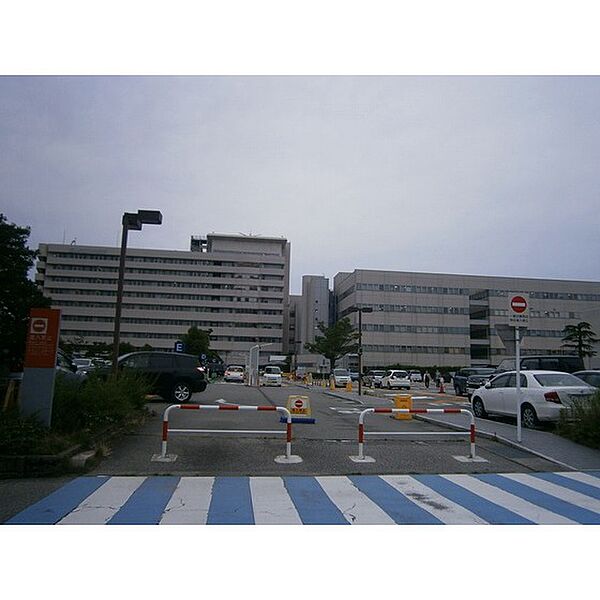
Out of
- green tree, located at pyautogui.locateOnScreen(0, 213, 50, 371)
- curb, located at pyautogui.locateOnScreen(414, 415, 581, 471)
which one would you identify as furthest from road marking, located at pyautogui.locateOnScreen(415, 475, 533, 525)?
green tree, located at pyautogui.locateOnScreen(0, 213, 50, 371)

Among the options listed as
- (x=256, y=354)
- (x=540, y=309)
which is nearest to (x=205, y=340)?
(x=256, y=354)

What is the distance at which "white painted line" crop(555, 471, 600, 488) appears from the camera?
24.4ft

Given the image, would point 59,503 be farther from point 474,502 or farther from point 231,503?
point 474,502

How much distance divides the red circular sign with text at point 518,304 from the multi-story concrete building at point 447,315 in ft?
227

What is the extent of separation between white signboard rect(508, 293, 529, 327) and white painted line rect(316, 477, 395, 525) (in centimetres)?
525

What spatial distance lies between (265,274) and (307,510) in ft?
319

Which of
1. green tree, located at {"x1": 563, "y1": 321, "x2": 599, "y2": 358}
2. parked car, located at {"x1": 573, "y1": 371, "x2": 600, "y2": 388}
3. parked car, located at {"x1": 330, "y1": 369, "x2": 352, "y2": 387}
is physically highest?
green tree, located at {"x1": 563, "y1": 321, "x2": 599, "y2": 358}

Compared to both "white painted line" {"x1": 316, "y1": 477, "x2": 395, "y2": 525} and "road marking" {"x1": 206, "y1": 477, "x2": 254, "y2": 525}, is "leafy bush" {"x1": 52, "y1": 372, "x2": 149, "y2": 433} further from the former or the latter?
"white painted line" {"x1": 316, "y1": 477, "x2": 395, "y2": 525}

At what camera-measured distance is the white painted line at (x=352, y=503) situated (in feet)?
18.1

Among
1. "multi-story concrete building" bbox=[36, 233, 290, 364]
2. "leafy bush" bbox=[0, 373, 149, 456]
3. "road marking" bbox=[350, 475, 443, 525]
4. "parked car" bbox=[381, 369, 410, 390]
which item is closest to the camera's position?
"road marking" bbox=[350, 475, 443, 525]

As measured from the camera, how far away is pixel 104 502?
5.98 metres

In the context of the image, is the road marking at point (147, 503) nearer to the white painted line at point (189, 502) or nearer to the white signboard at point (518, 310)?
the white painted line at point (189, 502)

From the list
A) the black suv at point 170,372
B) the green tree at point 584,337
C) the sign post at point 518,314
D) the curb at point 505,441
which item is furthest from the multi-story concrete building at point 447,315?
the sign post at point 518,314

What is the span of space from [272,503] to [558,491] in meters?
3.93
